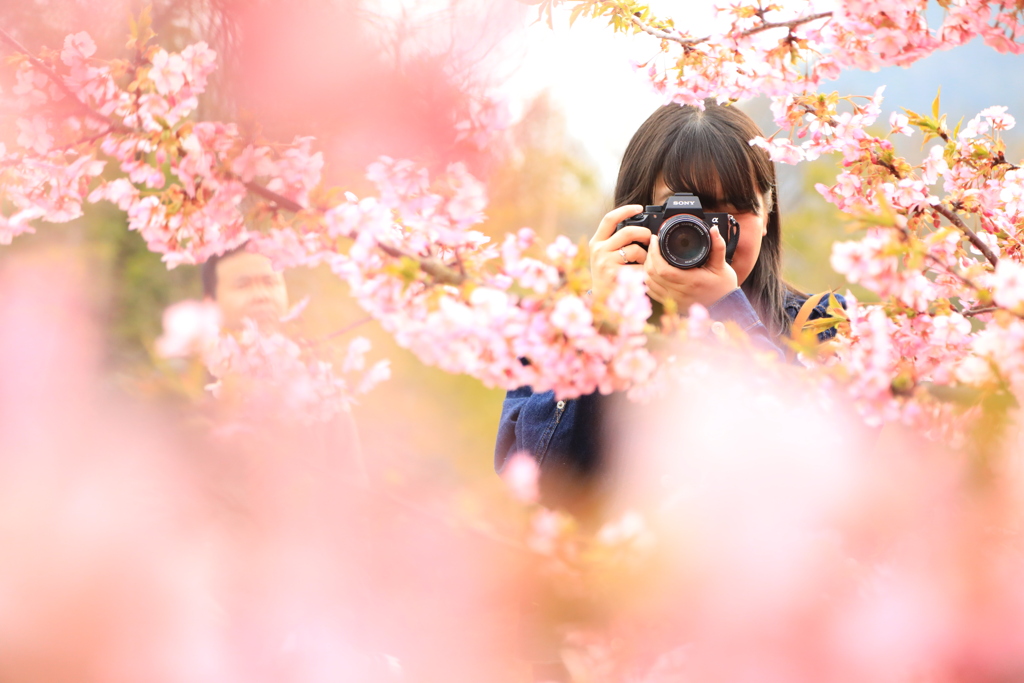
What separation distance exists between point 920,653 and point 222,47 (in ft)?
1.83

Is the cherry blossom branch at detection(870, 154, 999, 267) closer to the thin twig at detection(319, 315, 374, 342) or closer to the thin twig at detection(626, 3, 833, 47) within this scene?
the thin twig at detection(626, 3, 833, 47)

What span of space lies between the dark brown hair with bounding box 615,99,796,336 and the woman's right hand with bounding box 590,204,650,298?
0.11 metres

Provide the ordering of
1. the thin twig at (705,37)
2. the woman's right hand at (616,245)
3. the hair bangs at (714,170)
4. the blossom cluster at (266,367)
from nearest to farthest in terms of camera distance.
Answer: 1. the blossom cluster at (266,367)
2. the thin twig at (705,37)
3. the woman's right hand at (616,245)
4. the hair bangs at (714,170)

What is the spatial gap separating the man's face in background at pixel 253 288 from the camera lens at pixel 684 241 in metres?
0.36

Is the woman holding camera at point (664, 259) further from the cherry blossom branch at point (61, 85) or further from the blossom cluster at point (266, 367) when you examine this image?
the cherry blossom branch at point (61, 85)

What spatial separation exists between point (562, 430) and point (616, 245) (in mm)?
210

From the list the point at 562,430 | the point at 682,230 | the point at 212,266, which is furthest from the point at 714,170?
the point at 212,266

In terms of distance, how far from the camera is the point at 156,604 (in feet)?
1.20

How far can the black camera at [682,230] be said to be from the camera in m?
0.62

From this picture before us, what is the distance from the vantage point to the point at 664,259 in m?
0.63

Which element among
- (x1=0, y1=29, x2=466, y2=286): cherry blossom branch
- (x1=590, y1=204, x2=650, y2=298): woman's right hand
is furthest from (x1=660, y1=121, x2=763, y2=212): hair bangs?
(x1=0, y1=29, x2=466, y2=286): cherry blossom branch

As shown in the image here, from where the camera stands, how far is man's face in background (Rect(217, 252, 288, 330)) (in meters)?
0.43

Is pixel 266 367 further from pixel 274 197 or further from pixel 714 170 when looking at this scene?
pixel 714 170

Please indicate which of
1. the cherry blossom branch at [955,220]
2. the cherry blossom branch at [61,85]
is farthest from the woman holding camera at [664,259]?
the cherry blossom branch at [61,85]
